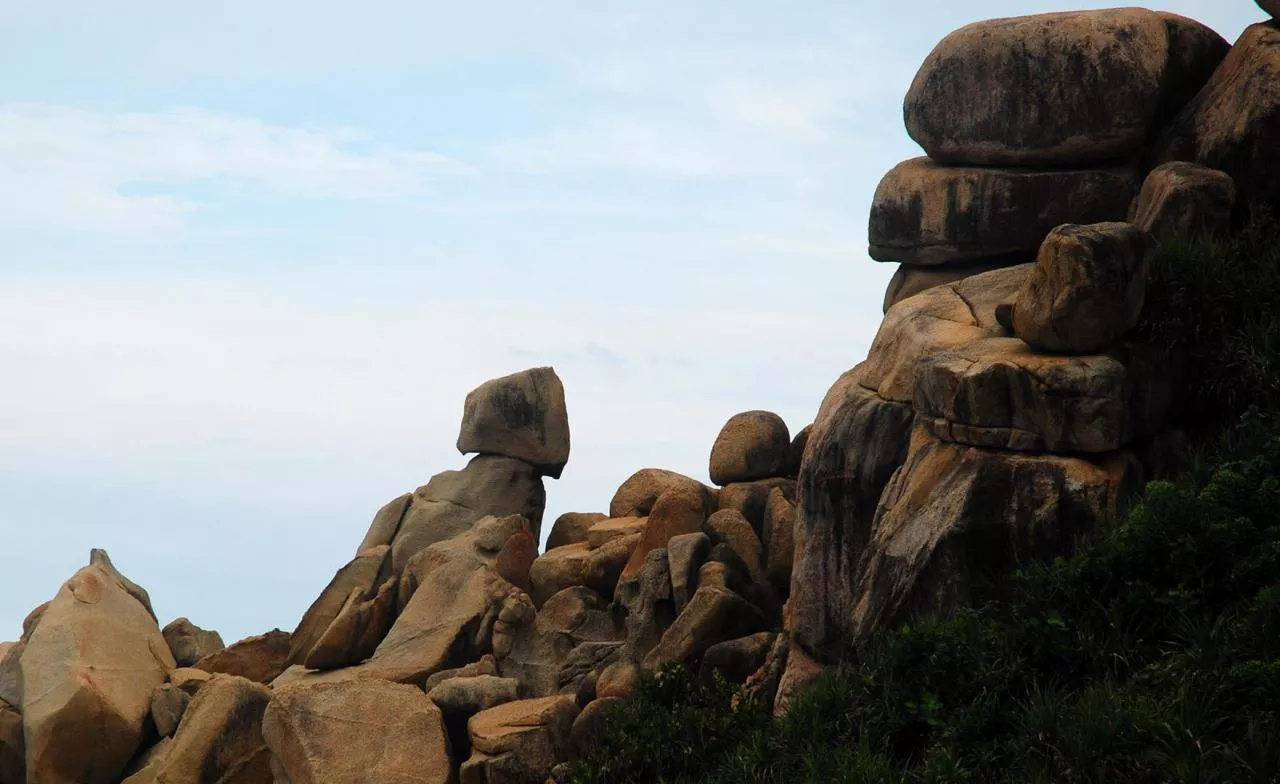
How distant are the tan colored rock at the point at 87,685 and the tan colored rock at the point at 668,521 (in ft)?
28.1

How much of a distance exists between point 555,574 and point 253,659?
19.8 feet

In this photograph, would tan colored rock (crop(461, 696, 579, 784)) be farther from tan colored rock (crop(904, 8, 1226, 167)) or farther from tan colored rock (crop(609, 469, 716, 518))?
tan colored rock (crop(904, 8, 1226, 167))

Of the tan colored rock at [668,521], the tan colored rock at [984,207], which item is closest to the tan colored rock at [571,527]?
the tan colored rock at [668,521]

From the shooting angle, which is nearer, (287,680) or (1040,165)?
(1040,165)

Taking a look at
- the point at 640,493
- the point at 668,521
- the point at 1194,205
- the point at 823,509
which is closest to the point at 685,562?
the point at 668,521

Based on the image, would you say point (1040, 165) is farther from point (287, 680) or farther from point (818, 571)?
point (287, 680)

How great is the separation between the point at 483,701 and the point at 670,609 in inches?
120

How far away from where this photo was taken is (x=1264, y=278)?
2045 centimetres

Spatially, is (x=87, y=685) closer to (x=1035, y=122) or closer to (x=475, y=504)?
(x=475, y=504)

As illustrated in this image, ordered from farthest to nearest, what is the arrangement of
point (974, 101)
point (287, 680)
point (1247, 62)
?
point (287, 680) < point (974, 101) < point (1247, 62)

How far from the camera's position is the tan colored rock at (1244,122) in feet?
71.5

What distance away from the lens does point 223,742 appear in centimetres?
2553

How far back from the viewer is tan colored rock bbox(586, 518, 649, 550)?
2794 cm

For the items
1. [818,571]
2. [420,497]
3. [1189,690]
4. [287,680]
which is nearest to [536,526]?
[420,497]
